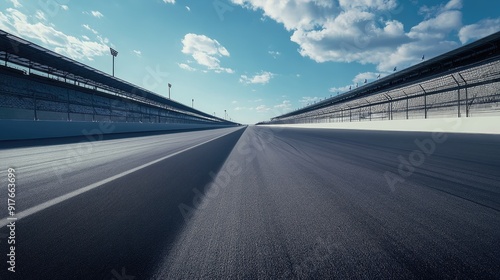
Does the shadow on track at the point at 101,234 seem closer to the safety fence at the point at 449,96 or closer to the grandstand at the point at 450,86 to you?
the grandstand at the point at 450,86

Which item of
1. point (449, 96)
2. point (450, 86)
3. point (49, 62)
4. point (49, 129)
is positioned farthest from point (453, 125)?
point (49, 62)

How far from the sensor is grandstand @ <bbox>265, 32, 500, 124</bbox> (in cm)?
1291

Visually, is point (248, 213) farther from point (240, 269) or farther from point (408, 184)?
point (408, 184)

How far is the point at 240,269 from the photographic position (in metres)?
1.25

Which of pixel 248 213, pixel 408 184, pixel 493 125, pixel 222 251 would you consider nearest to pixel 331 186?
pixel 408 184

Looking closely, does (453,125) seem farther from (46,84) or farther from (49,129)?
(46,84)

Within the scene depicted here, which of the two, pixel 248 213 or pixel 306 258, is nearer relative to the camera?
pixel 306 258

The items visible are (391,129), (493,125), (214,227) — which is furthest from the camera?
(391,129)

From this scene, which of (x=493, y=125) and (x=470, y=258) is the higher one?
(x=493, y=125)

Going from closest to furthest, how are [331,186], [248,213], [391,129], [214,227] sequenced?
[214,227], [248,213], [331,186], [391,129]

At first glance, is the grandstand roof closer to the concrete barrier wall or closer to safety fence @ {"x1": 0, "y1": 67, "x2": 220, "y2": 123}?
safety fence @ {"x1": 0, "y1": 67, "x2": 220, "y2": 123}

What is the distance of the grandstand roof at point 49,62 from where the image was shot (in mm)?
12257

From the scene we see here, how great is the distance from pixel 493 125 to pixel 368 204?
47.1 ft

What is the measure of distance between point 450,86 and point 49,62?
1299 inches
